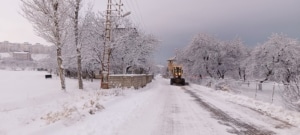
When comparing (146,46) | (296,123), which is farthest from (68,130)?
(146,46)

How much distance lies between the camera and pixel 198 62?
5819 centimetres

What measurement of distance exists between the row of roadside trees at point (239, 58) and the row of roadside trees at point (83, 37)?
1179cm

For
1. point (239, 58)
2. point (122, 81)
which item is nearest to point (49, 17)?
point (122, 81)

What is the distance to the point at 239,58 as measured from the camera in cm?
5981

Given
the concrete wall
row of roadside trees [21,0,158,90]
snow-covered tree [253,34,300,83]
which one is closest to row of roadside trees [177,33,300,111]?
snow-covered tree [253,34,300,83]

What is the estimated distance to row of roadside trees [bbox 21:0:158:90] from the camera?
79.8ft

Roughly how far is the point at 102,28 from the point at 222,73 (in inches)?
1129

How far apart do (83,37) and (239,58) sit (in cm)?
3607

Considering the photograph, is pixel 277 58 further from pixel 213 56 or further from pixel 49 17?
pixel 49 17

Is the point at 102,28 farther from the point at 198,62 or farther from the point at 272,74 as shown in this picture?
the point at 272,74

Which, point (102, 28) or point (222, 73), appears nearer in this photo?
point (102, 28)

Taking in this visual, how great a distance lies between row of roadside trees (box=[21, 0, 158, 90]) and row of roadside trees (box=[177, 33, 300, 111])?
11793 mm

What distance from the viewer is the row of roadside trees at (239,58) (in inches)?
1997

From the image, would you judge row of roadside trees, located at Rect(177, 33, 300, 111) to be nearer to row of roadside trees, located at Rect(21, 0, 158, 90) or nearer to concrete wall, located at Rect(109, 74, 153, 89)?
row of roadside trees, located at Rect(21, 0, 158, 90)
